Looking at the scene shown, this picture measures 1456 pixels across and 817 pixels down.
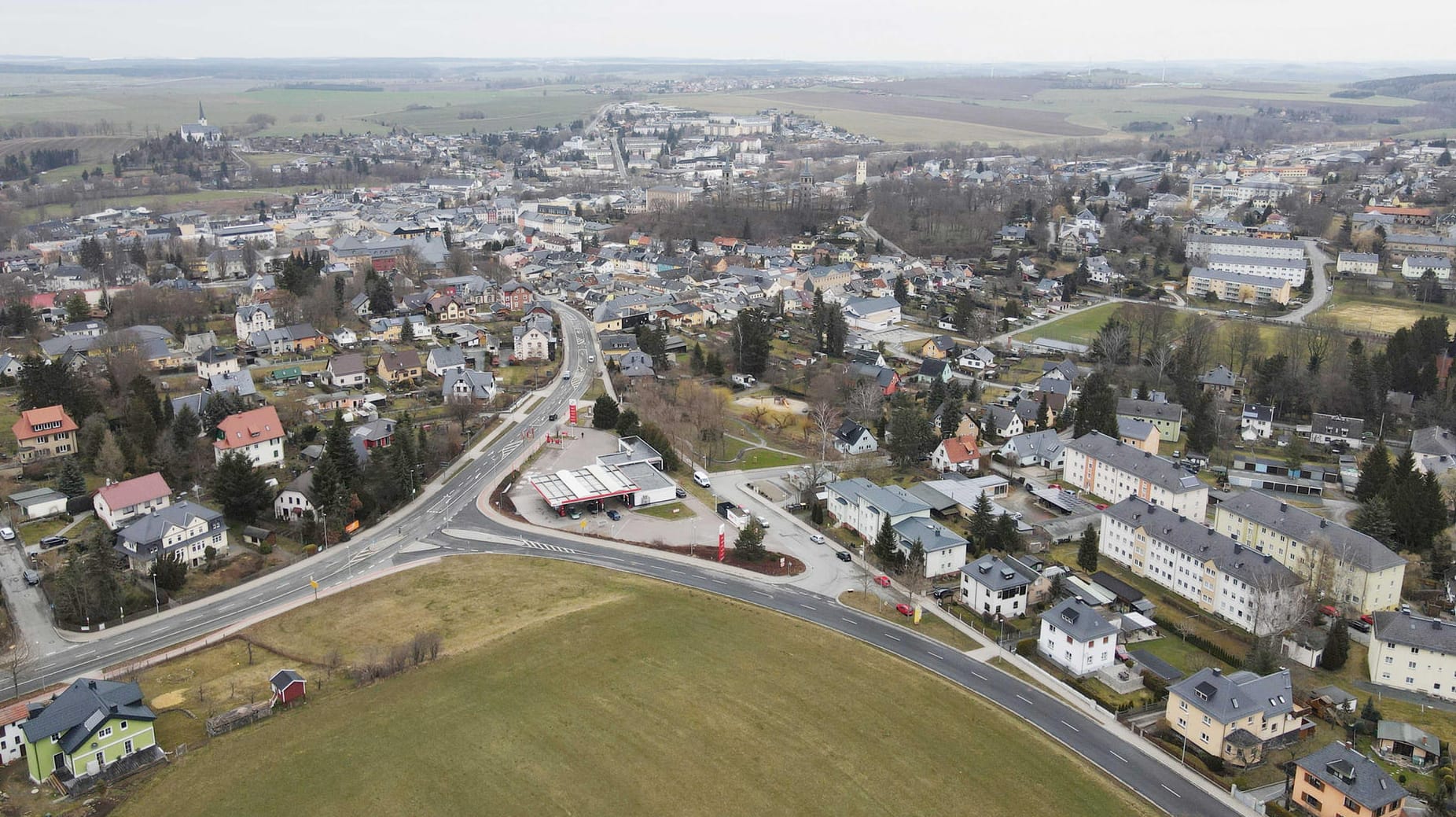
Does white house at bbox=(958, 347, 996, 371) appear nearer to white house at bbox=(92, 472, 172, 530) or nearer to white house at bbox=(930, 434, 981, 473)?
white house at bbox=(930, 434, 981, 473)

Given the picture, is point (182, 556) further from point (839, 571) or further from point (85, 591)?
point (839, 571)

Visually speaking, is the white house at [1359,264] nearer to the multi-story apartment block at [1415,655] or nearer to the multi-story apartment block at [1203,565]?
the multi-story apartment block at [1203,565]

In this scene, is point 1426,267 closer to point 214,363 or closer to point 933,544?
point 933,544

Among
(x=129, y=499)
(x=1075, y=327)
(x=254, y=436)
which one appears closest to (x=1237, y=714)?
(x=129, y=499)

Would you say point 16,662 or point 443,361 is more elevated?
point 443,361

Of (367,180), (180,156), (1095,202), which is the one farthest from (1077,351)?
(180,156)

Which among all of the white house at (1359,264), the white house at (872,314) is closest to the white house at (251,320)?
the white house at (872,314)

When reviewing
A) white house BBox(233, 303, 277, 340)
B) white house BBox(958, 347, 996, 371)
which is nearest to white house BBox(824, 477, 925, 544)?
white house BBox(958, 347, 996, 371)
